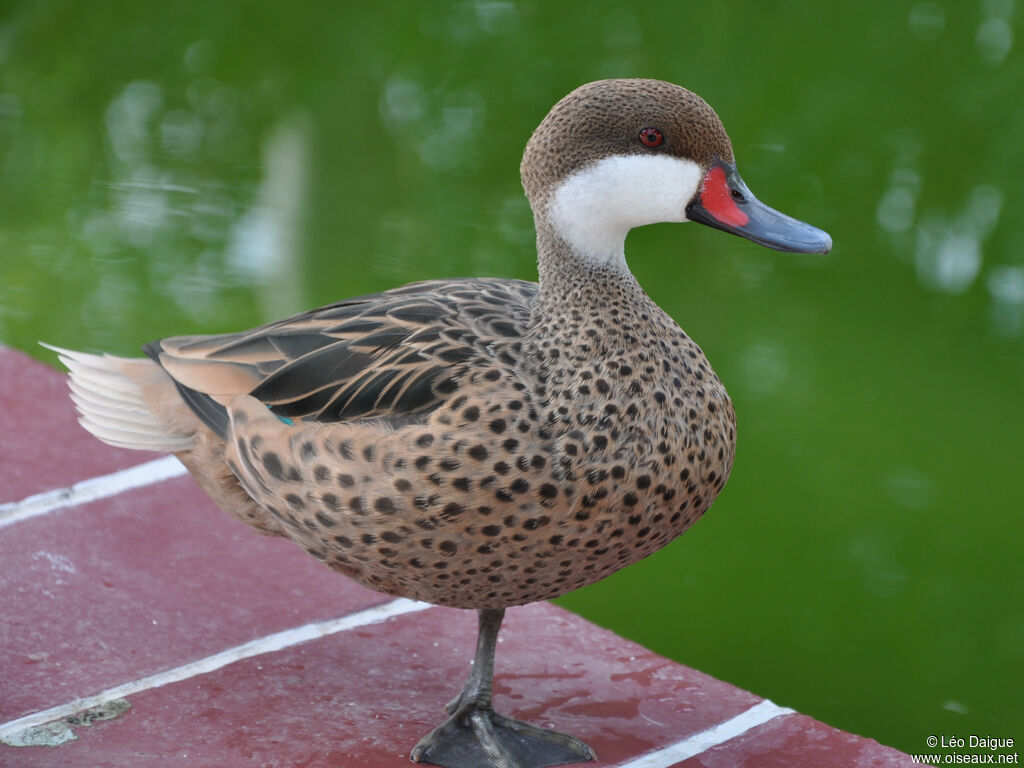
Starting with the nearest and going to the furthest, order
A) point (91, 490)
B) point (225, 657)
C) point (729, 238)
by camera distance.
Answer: point (225, 657) → point (91, 490) → point (729, 238)

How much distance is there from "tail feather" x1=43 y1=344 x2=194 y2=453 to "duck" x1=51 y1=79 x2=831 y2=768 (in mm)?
92

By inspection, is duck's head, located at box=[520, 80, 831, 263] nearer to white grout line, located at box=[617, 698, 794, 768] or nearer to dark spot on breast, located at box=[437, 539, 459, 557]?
dark spot on breast, located at box=[437, 539, 459, 557]

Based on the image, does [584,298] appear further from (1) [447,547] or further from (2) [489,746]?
(2) [489,746]

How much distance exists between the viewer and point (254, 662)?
5.17 ft

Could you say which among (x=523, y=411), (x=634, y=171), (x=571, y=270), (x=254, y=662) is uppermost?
(x=634, y=171)

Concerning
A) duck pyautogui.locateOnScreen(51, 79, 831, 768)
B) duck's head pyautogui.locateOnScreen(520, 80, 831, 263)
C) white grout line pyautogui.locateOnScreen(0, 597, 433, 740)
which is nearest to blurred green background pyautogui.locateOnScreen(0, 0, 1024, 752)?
white grout line pyautogui.locateOnScreen(0, 597, 433, 740)

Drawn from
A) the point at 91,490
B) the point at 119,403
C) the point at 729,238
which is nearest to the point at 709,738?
the point at 119,403

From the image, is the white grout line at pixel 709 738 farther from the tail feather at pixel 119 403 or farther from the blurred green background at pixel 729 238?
the tail feather at pixel 119 403

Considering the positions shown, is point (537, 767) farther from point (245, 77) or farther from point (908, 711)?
point (245, 77)

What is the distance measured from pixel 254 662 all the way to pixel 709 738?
0.50m

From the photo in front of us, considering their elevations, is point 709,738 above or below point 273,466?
below

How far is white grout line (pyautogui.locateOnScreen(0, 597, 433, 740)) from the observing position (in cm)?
143

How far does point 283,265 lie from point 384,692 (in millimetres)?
1424

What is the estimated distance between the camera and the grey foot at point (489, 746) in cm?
144
